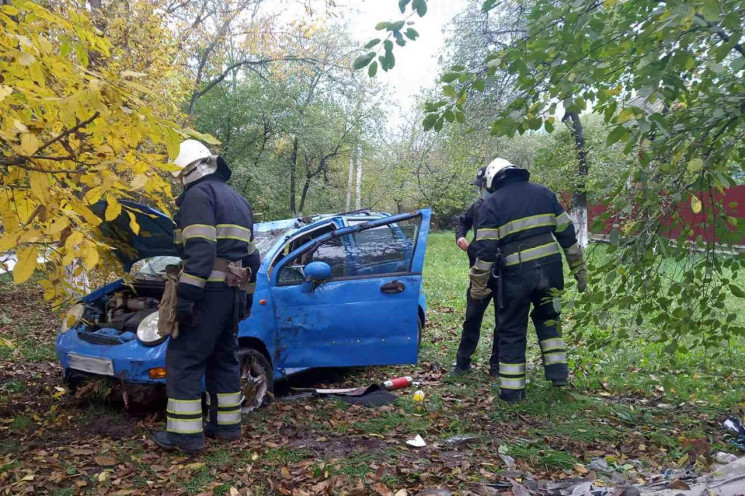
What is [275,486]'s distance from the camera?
125 inches

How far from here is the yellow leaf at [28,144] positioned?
2.03 m

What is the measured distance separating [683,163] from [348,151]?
67.1 feet

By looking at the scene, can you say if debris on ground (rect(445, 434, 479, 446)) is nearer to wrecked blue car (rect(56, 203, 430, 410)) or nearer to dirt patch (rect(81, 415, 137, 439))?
wrecked blue car (rect(56, 203, 430, 410))

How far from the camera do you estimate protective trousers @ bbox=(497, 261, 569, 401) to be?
4527 mm

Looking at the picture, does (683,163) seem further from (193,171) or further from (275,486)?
(193,171)

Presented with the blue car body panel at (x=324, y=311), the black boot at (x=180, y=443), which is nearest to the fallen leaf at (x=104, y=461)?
the black boot at (x=180, y=443)

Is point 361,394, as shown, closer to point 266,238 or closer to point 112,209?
point 266,238

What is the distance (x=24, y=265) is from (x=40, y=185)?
305 mm

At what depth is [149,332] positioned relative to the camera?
13.3 feet

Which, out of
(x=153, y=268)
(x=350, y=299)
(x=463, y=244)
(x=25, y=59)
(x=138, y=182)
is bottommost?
(x=350, y=299)

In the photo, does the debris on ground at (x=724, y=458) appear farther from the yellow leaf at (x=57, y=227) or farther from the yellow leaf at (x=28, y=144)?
the yellow leaf at (x=28, y=144)

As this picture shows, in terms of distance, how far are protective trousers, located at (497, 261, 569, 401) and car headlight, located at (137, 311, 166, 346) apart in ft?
8.90

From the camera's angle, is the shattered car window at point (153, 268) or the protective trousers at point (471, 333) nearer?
the shattered car window at point (153, 268)

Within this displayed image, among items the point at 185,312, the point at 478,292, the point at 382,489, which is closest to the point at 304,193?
the point at 478,292
